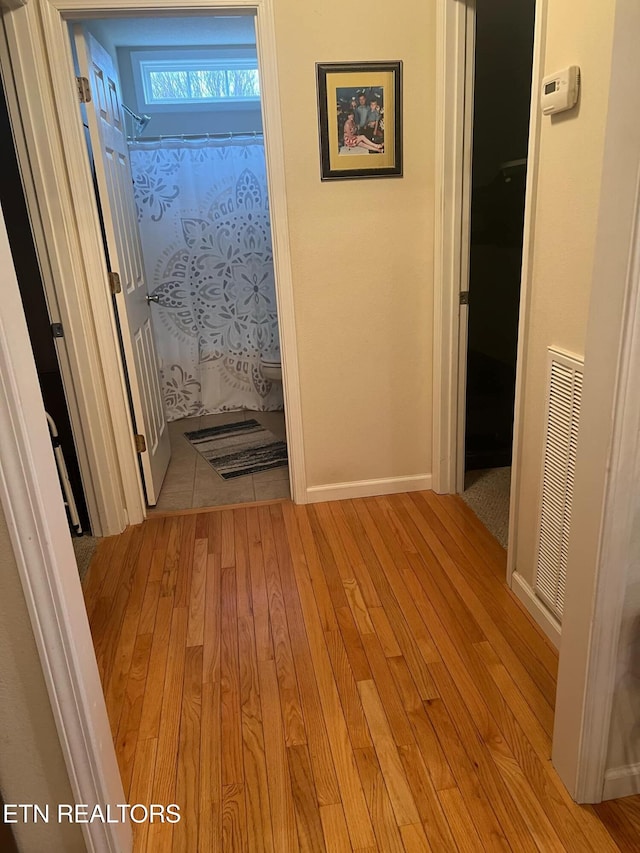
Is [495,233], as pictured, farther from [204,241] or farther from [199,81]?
[199,81]

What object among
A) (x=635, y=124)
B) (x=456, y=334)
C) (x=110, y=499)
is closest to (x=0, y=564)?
(x=635, y=124)

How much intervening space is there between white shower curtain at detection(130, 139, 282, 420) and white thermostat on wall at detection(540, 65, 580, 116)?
2663 millimetres

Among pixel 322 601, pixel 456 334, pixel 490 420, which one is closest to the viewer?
pixel 322 601

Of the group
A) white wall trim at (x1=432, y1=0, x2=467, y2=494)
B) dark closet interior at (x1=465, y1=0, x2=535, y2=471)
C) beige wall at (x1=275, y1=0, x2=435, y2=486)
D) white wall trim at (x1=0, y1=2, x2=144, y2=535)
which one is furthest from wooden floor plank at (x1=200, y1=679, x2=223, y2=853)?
dark closet interior at (x1=465, y1=0, x2=535, y2=471)

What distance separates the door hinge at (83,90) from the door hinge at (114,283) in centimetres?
68

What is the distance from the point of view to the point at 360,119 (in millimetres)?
2535

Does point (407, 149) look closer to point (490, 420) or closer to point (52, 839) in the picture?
point (490, 420)

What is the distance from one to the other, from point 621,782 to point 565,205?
1.50 m

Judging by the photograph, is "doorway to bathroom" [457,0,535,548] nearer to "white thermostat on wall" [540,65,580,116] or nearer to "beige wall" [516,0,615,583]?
"beige wall" [516,0,615,583]

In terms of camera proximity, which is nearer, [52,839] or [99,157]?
[52,839]

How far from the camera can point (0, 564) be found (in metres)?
1.07

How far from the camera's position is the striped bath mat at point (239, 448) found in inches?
136

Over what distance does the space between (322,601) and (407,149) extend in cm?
190

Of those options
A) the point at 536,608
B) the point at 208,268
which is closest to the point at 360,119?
the point at 208,268
